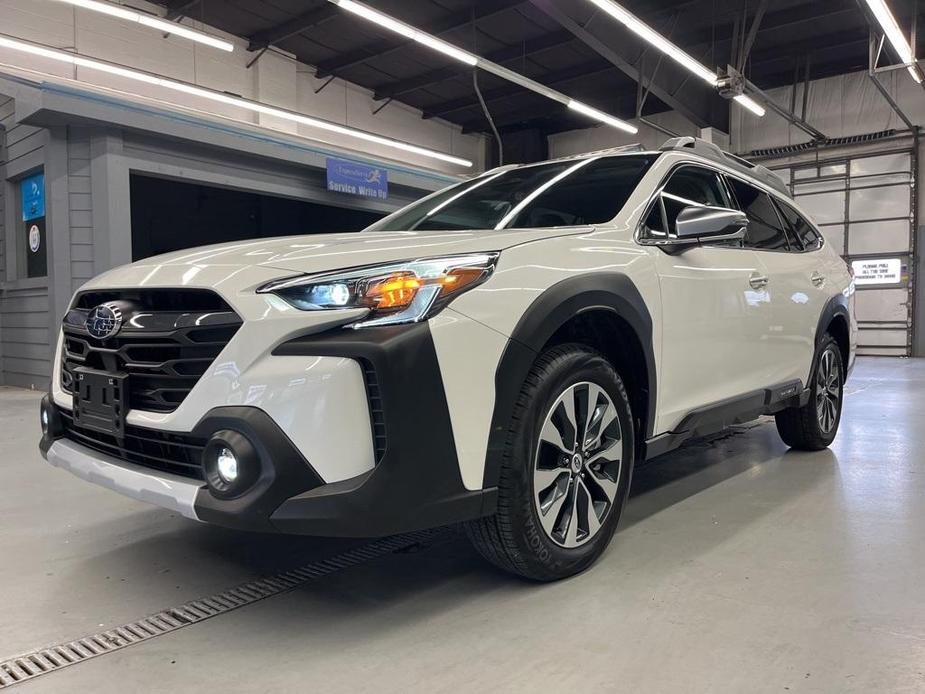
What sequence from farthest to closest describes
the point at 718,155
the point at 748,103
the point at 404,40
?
the point at 404,40 → the point at 748,103 → the point at 718,155

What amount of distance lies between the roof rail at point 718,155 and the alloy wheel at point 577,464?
4.33 feet

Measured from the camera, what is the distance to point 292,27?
1317 centimetres

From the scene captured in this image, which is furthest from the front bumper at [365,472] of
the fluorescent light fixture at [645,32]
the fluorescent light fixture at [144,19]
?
the fluorescent light fixture at [144,19]

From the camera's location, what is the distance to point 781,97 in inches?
642

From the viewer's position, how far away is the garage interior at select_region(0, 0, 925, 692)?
178 cm

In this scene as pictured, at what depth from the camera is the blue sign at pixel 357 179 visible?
1046 cm

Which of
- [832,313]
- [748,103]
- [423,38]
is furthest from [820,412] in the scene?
[748,103]

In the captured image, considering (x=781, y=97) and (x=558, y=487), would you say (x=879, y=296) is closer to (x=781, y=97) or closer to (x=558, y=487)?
(x=781, y=97)

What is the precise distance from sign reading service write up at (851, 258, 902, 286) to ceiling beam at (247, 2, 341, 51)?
12.0 meters

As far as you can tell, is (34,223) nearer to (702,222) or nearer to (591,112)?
(702,222)

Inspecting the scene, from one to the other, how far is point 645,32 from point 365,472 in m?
→ 8.67

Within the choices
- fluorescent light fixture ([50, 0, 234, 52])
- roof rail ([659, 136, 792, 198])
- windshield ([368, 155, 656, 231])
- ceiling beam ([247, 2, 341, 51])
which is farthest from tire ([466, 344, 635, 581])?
ceiling beam ([247, 2, 341, 51])

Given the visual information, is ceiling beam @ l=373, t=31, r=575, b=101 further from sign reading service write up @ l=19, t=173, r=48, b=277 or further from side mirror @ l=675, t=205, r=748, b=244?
side mirror @ l=675, t=205, r=748, b=244

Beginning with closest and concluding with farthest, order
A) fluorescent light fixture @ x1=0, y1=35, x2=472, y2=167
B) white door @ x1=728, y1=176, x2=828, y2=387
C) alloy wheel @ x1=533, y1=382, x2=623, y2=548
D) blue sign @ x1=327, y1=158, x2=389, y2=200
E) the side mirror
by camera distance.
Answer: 1. alloy wheel @ x1=533, y1=382, x2=623, y2=548
2. the side mirror
3. white door @ x1=728, y1=176, x2=828, y2=387
4. fluorescent light fixture @ x1=0, y1=35, x2=472, y2=167
5. blue sign @ x1=327, y1=158, x2=389, y2=200
